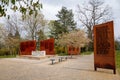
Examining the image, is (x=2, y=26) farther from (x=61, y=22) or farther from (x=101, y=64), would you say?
(x=101, y=64)

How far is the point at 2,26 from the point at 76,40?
24.0 m

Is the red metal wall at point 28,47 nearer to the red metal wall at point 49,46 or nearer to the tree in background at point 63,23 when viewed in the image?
the red metal wall at point 49,46

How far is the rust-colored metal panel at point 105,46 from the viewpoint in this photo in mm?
14734

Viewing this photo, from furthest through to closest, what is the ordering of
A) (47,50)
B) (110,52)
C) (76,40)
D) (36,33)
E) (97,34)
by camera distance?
1. (36,33)
2. (76,40)
3. (47,50)
4. (97,34)
5. (110,52)

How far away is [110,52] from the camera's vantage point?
14.9 m

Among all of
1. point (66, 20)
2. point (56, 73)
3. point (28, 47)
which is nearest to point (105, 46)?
point (56, 73)

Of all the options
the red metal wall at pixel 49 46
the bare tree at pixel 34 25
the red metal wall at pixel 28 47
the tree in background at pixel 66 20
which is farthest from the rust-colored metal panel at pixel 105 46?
the tree in background at pixel 66 20

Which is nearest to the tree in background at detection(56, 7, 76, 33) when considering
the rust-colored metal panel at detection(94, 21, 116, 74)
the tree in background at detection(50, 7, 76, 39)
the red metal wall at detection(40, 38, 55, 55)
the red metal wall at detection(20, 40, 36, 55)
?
the tree in background at detection(50, 7, 76, 39)

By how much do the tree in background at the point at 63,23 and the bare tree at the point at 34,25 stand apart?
943 cm

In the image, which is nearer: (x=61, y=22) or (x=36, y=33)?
(x=36, y=33)

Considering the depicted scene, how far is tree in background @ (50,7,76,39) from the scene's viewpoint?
2662 inches

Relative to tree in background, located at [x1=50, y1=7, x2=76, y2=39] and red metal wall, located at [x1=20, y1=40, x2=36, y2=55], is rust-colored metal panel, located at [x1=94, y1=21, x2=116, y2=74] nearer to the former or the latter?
red metal wall, located at [x1=20, y1=40, x2=36, y2=55]

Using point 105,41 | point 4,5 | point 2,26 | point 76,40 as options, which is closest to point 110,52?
point 105,41

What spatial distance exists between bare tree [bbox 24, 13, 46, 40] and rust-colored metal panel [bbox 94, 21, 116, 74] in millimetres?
40538
